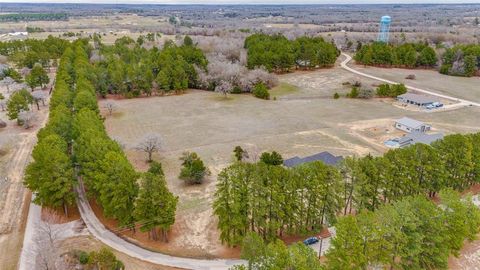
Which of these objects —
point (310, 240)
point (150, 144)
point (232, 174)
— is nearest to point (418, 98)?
point (310, 240)

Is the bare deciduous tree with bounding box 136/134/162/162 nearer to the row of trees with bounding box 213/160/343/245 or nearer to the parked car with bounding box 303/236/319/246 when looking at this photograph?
the row of trees with bounding box 213/160/343/245

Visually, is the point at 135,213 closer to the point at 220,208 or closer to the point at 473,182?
the point at 220,208

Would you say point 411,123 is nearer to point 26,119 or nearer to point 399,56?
point 399,56

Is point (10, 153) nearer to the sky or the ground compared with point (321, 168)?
nearer to the ground

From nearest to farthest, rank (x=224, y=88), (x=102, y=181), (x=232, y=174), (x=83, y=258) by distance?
(x=83, y=258) < (x=232, y=174) < (x=102, y=181) < (x=224, y=88)

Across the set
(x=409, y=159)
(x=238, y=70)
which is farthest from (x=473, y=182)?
(x=238, y=70)

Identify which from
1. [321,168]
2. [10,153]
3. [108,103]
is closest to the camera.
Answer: [321,168]
